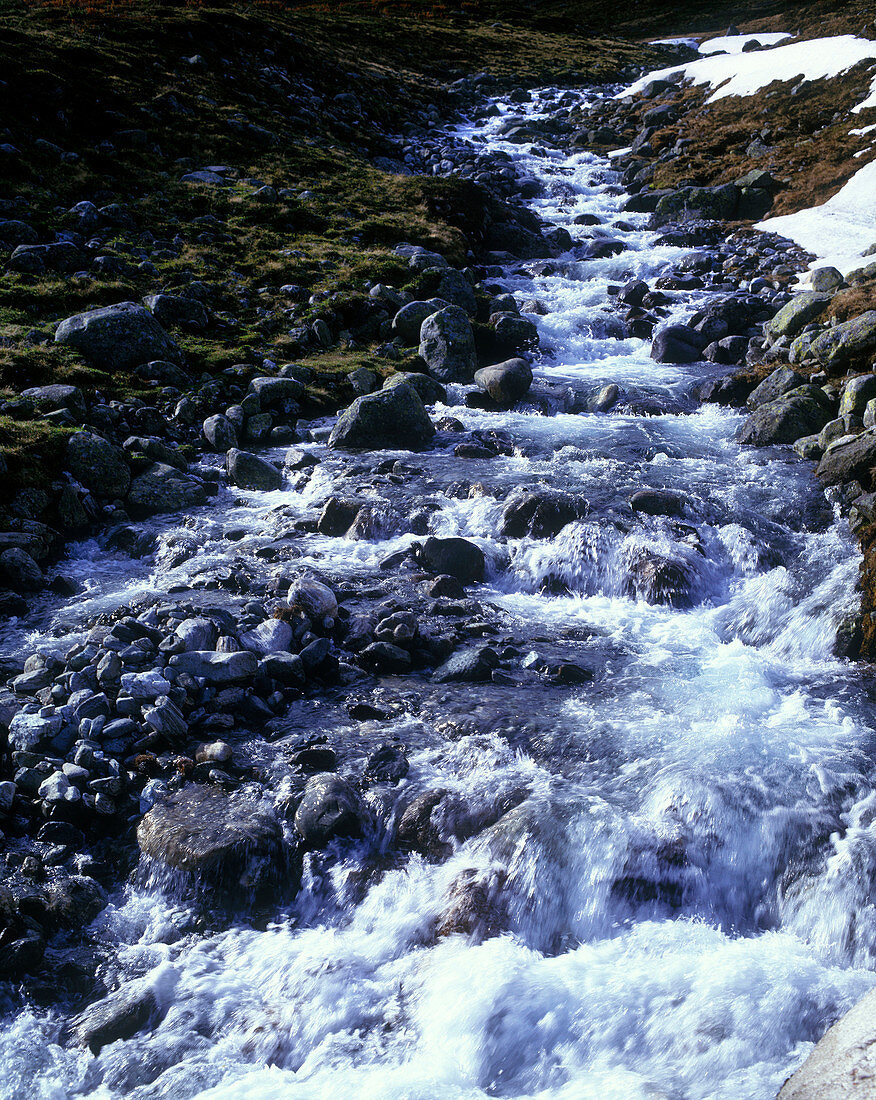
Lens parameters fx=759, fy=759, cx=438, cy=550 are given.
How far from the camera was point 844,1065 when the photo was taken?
3.68m

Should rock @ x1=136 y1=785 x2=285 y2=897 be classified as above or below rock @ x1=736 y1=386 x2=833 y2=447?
below

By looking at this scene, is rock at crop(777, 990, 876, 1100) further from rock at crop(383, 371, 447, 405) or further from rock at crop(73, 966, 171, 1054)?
rock at crop(383, 371, 447, 405)

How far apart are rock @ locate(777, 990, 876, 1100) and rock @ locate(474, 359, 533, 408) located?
13.7 meters

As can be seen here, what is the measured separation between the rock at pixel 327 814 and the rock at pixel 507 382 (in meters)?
11.1

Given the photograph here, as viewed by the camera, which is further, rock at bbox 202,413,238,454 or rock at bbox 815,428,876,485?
rock at bbox 202,413,238,454

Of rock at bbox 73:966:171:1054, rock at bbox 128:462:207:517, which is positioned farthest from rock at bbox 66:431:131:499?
rock at bbox 73:966:171:1054

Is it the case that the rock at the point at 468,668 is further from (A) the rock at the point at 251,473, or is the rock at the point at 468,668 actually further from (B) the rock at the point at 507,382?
(B) the rock at the point at 507,382

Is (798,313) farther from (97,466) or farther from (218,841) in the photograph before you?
(218,841)

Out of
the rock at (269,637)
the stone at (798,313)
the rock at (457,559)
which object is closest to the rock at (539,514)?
the rock at (457,559)

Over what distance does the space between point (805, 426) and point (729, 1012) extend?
1082 cm

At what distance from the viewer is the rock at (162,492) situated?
1259 centimetres

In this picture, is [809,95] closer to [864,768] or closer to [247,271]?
[247,271]

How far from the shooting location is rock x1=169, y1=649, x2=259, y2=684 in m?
8.24

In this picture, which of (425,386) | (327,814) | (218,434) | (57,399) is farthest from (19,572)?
(425,386)
